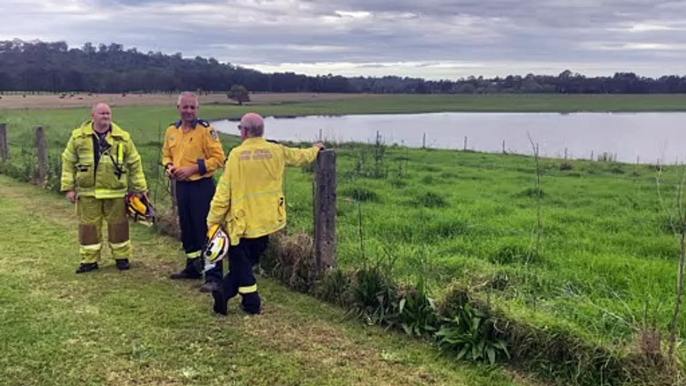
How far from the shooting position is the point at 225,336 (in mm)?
4680

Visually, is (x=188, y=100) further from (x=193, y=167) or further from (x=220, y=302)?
(x=220, y=302)

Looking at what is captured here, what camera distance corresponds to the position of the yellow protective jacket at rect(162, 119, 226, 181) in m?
5.82

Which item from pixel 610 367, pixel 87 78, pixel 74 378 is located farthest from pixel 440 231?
pixel 87 78

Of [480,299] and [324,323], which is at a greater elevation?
[480,299]

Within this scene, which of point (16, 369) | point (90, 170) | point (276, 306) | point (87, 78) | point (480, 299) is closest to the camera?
point (16, 369)

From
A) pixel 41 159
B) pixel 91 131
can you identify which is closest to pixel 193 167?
pixel 91 131

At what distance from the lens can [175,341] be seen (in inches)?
180

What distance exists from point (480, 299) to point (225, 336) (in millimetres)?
1865

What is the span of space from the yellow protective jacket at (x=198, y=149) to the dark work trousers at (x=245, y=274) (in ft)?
3.54

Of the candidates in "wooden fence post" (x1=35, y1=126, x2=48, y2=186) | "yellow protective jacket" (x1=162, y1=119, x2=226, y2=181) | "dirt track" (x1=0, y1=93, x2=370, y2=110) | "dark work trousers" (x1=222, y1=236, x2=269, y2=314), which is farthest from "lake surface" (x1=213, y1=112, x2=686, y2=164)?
"dark work trousers" (x1=222, y1=236, x2=269, y2=314)

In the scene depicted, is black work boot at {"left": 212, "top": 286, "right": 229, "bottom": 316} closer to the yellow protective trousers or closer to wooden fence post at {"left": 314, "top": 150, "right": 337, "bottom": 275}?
wooden fence post at {"left": 314, "top": 150, "right": 337, "bottom": 275}

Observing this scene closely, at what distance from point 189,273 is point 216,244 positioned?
4.49ft

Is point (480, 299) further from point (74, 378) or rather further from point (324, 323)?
point (74, 378)

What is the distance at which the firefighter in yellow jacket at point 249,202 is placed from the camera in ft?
16.0
